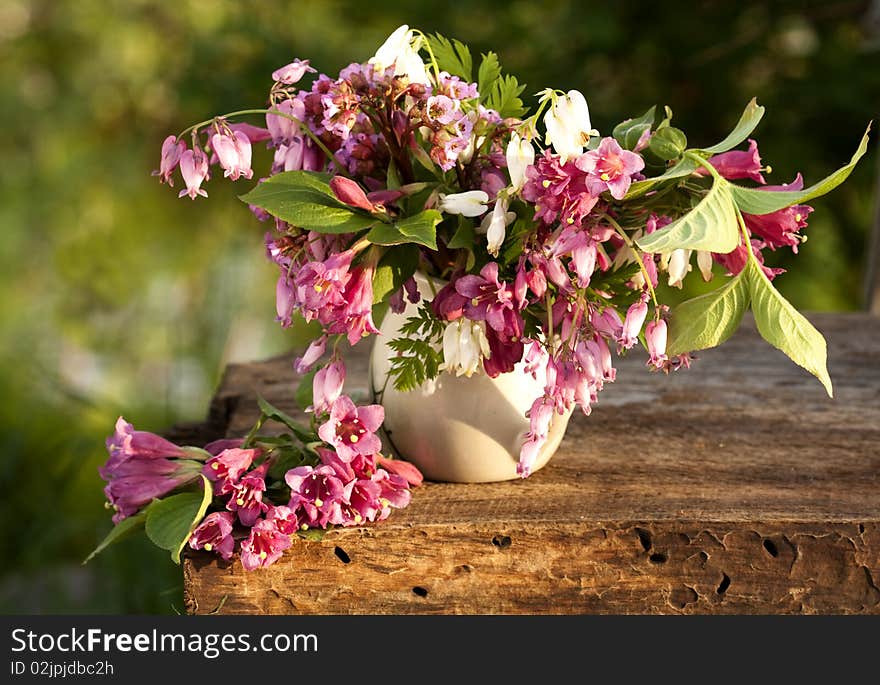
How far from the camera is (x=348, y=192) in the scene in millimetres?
820

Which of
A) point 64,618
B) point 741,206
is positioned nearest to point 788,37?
point 741,206

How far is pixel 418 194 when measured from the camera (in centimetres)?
88

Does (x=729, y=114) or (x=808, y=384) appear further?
(x=729, y=114)

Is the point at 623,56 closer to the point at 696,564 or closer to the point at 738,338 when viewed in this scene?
the point at 738,338

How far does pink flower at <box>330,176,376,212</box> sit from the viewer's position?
0.82 m

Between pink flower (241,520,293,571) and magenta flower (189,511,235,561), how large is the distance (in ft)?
0.05

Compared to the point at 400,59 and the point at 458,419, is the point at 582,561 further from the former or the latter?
the point at 400,59

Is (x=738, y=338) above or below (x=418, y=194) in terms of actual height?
above

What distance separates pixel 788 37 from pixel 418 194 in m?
1.84

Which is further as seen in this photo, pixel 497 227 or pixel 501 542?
Result: pixel 501 542

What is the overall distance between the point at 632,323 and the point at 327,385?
0.80ft

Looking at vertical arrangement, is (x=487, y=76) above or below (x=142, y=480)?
above

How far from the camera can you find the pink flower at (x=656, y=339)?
2.73ft

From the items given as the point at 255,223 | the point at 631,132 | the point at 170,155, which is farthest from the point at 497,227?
the point at 255,223
